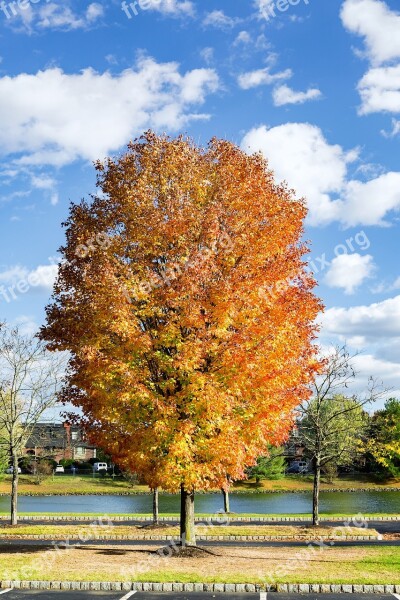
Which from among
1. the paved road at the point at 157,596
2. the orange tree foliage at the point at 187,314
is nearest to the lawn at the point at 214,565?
the paved road at the point at 157,596

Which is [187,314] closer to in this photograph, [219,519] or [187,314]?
[187,314]

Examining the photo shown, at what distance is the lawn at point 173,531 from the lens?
90.7 ft

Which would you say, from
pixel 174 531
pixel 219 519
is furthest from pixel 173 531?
pixel 219 519

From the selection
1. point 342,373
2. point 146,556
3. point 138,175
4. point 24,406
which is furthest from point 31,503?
point 138,175

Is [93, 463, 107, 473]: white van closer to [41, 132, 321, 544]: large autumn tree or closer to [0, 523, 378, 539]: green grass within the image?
[0, 523, 378, 539]: green grass

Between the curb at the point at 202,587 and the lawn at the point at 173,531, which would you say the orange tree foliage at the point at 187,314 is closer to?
the curb at the point at 202,587

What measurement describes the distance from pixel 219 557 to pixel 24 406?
18.6m

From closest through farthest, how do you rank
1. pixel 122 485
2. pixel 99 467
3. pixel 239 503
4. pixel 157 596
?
pixel 157 596, pixel 239 503, pixel 122 485, pixel 99 467

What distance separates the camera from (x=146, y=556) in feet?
67.1

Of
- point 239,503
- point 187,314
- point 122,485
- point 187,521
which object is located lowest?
point 239,503

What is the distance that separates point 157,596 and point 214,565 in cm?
394

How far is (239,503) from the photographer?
56688 millimetres

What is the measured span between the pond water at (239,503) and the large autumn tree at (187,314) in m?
30.5

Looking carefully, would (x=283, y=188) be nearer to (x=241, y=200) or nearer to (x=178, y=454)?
(x=241, y=200)
